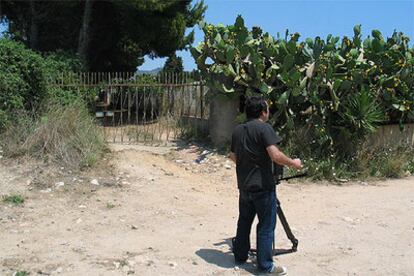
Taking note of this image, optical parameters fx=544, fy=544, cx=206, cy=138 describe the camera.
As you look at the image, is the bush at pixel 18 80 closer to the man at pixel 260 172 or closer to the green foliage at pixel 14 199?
the green foliage at pixel 14 199

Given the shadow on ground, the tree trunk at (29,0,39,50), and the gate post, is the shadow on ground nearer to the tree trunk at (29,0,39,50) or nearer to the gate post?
the gate post

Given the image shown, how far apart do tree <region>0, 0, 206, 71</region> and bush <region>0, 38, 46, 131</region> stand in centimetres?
597

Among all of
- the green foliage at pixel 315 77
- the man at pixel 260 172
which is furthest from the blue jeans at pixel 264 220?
the green foliage at pixel 315 77

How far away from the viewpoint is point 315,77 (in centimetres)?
1038

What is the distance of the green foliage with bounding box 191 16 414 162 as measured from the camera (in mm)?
10180

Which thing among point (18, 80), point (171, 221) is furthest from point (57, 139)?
point (171, 221)

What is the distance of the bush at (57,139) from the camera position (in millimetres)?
8789

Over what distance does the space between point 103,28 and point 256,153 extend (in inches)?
540

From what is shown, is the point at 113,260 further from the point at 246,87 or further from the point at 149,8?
the point at 149,8

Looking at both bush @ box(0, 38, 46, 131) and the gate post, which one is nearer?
bush @ box(0, 38, 46, 131)

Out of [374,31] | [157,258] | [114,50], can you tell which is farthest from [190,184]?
[114,50]

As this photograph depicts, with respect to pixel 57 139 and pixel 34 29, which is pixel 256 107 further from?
pixel 34 29


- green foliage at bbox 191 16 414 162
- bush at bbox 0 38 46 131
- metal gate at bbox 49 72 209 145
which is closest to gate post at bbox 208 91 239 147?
green foliage at bbox 191 16 414 162

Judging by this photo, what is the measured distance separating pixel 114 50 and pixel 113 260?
534 inches
